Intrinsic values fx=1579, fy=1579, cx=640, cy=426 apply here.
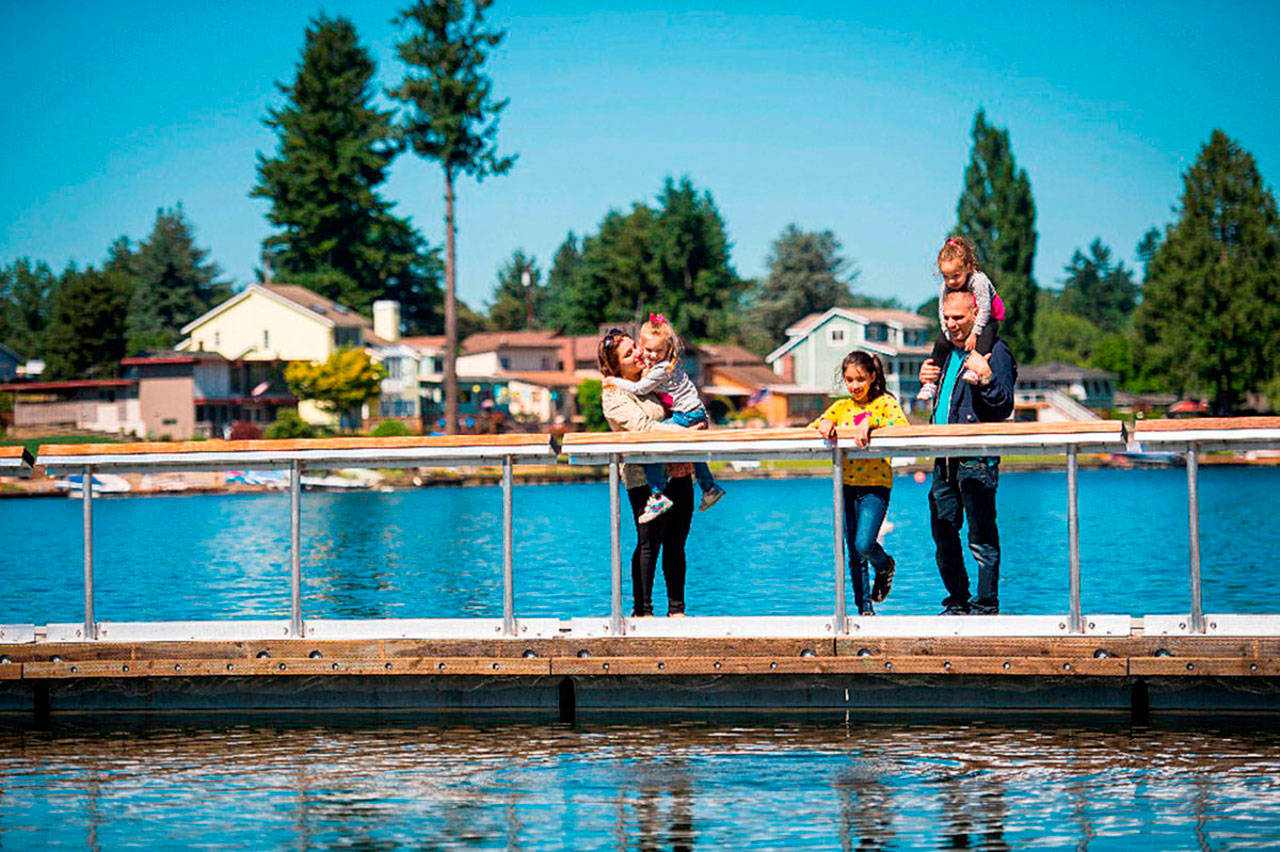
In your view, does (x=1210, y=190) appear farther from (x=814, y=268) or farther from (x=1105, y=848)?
(x=1105, y=848)

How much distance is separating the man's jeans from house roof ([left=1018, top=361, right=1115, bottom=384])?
99.0 m

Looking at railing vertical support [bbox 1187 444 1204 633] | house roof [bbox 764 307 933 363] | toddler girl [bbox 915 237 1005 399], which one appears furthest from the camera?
house roof [bbox 764 307 933 363]

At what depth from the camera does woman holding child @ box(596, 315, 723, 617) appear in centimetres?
1139

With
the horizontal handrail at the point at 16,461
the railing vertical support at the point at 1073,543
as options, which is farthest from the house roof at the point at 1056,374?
the horizontal handrail at the point at 16,461

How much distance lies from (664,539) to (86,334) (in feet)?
325

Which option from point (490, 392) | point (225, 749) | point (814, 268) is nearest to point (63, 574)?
point (225, 749)

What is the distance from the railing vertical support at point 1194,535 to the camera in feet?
33.1

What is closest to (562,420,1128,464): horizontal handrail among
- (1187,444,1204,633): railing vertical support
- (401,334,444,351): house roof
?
(1187,444,1204,633): railing vertical support

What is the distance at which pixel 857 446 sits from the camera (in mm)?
10383

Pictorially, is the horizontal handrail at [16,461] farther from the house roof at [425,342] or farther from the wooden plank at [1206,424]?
the house roof at [425,342]

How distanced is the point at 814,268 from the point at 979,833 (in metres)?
140

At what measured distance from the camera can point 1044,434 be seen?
9969 millimetres

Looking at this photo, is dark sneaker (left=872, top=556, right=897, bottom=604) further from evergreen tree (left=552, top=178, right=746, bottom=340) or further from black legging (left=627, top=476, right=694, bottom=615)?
evergreen tree (left=552, top=178, right=746, bottom=340)

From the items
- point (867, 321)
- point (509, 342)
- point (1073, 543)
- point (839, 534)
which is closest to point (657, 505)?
point (839, 534)
